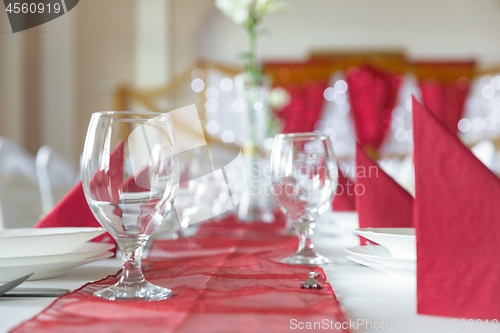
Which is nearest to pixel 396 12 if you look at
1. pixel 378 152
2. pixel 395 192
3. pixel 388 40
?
pixel 388 40

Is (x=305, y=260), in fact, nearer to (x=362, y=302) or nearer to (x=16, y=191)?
(x=362, y=302)

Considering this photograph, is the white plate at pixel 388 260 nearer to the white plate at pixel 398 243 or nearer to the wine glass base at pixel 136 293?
the white plate at pixel 398 243

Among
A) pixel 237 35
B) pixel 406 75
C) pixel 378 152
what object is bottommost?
pixel 378 152

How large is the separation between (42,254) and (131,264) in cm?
15

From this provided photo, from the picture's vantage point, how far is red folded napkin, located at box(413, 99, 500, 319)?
0.49m

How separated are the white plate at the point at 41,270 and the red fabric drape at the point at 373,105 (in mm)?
7046

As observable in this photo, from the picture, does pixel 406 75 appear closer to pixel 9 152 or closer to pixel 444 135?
pixel 9 152

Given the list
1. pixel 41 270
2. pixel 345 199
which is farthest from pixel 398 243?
pixel 345 199

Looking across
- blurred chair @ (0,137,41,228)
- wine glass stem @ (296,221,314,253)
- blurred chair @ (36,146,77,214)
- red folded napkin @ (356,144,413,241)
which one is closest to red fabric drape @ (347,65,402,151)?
blurred chair @ (36,146,77,214)

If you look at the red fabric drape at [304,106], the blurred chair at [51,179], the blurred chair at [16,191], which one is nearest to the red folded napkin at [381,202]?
the blurred chair at [16,191]

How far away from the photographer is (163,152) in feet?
1.90

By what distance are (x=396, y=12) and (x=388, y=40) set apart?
35 cm

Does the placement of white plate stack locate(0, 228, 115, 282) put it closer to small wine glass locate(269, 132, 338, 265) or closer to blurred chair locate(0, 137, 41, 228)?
small wine glass locate(269, 132, 338, 265)

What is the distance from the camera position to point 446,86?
754 centimetres
